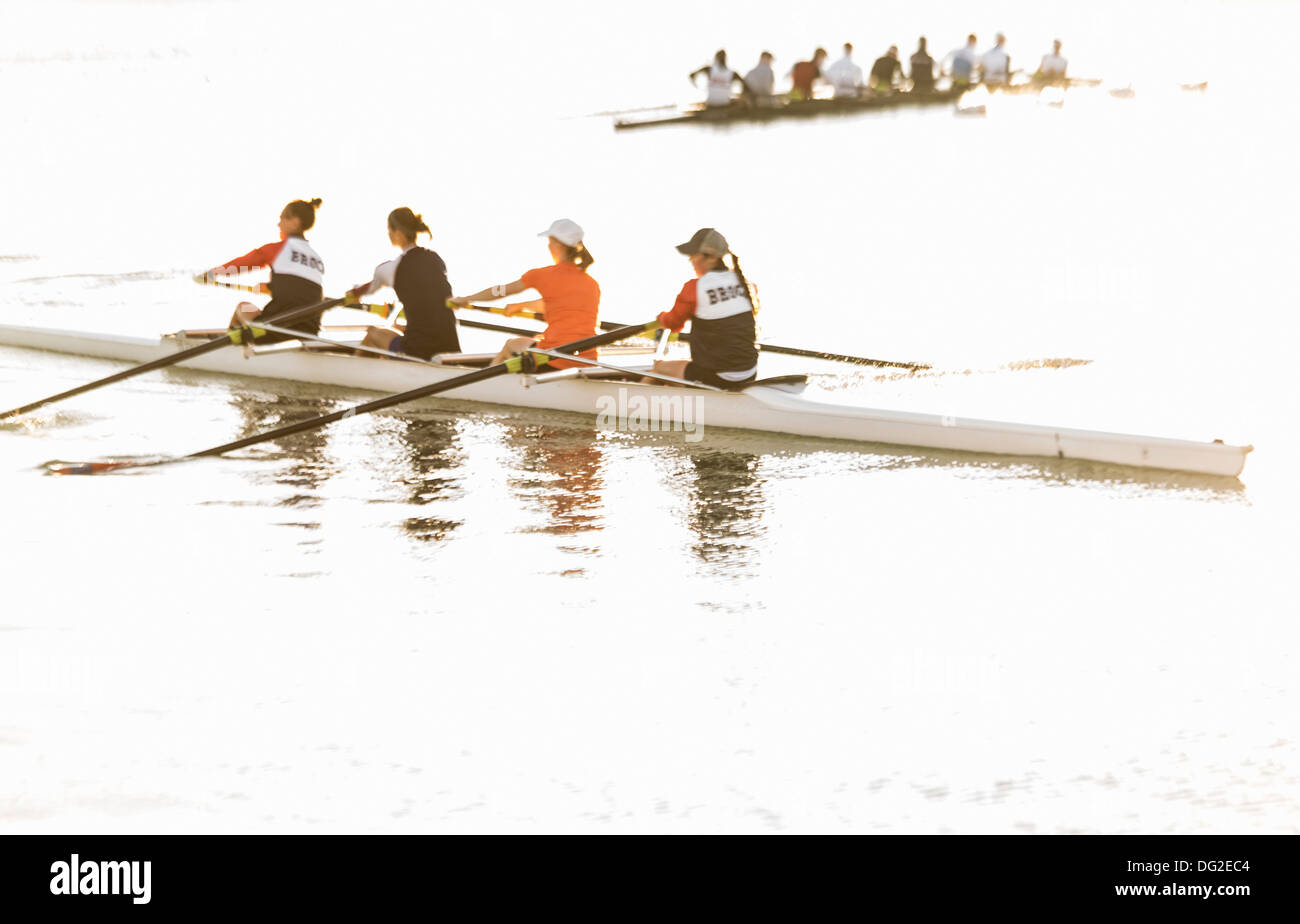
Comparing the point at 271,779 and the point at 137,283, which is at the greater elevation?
the point at 137,283

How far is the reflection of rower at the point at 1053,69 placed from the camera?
39.1 metres

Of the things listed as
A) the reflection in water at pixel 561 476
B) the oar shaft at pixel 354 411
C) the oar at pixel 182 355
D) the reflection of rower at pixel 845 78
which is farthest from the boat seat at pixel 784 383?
the reflection of rower at pixel 845 78

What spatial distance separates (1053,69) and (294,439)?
34674 millimetres

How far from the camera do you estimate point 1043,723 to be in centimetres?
513

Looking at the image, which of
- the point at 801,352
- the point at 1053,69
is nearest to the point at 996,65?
the point at 1053,69

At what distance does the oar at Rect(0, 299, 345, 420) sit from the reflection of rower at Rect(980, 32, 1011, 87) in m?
32.1

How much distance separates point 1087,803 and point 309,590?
145 inches

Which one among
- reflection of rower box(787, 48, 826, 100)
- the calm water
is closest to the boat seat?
the calm water

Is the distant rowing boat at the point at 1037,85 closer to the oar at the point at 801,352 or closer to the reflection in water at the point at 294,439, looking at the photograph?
the oar at the point at 801,352

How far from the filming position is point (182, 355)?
33.0ft

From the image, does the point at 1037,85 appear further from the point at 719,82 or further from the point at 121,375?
the point at 121,375

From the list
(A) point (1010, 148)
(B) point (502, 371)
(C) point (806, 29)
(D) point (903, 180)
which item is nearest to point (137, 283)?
(B) point (502, 371)

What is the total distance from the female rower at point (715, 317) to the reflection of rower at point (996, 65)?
32.9m

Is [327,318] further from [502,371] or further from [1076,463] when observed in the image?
[1076,463]
